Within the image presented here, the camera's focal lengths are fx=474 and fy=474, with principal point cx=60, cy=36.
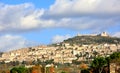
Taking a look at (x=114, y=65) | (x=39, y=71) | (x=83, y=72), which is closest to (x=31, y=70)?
(x=39, y=71)

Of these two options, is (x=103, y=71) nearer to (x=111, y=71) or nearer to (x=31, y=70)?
(x=111, y=71)

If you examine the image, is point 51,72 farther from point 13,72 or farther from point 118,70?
point 118,70

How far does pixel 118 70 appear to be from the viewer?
2168 inches

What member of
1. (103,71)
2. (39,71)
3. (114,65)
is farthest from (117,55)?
(39,71)

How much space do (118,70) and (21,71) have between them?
116ft

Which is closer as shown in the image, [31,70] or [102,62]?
[102,62]

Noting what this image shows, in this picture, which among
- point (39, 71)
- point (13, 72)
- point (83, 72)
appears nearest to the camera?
point (83, 72)

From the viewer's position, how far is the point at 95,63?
74.3m

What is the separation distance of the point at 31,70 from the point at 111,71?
166 feet

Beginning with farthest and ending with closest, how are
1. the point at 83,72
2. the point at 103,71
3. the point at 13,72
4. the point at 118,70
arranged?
the point at 13,72 < the point at 83,72 < the point at 103,71 < the point at 118,70

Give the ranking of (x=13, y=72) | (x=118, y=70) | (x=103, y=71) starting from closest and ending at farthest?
(x=118, y=70)
(x=103, y=71)
(x=13, y=72)

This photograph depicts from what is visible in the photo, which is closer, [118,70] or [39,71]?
[118,70]

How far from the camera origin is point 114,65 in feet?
186

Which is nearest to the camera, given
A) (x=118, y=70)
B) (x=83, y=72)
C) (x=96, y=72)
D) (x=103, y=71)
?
(x=118, y=70)
